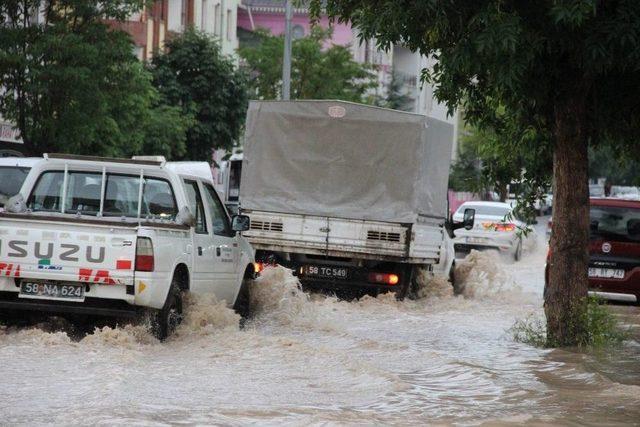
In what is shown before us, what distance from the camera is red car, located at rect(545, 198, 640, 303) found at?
71.6 ft

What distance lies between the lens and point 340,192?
2095 cm

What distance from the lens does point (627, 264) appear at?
2186cm

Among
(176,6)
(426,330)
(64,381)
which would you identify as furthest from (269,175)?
(176,6)

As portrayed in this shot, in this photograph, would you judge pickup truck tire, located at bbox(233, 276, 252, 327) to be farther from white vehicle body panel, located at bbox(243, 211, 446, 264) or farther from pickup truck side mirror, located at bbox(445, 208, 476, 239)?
pickup truck side mirror, located at bbox(445, 208, 476, 239)

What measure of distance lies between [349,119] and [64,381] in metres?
10.3

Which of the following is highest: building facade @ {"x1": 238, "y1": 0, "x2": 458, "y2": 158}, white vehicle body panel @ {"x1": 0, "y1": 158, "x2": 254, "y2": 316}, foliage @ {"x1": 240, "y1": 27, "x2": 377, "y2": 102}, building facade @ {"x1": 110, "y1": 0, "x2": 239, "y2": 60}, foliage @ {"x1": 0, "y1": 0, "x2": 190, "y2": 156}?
building facade @ {"x1": 238, "y1": 0, "x2": 458, "y2": 158}

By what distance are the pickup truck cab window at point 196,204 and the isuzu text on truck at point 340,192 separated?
5.28 metres

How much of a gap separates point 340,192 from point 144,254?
7948 mm

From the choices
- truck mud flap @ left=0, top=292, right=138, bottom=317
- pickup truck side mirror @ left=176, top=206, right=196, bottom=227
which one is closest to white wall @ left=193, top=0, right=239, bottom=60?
pickup truck side mirror @ left=176, top=206, right=196, bottom=227

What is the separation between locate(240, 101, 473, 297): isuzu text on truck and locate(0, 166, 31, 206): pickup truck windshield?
122 inches

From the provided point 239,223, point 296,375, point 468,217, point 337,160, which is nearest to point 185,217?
point 239,223

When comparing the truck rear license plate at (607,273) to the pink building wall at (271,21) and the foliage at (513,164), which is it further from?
the pink building wall at (271,21)

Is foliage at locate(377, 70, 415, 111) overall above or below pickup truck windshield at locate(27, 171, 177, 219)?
above

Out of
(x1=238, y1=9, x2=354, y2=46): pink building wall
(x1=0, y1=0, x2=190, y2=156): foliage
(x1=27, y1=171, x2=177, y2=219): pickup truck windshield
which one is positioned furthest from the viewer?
(x1=238, y1=9, x2=354, y2=46): pink building wall
